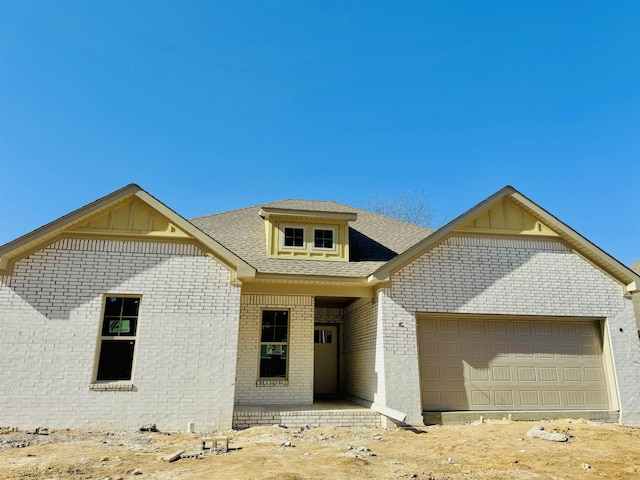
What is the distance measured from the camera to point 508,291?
10844mm

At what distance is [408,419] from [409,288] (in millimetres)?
2887

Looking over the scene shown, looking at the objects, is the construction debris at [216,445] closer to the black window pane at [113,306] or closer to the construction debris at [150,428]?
the construction debris at [150,428]

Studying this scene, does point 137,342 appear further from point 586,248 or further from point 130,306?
point 586,248

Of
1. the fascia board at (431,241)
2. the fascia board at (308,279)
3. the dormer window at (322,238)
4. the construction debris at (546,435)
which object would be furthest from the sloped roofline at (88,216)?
the construction debris at (546,435)

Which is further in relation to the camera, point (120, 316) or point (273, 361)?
point (273, 361)

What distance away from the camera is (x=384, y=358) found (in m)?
9.79

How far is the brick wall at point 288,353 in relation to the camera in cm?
1088

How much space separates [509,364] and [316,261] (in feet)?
17.5

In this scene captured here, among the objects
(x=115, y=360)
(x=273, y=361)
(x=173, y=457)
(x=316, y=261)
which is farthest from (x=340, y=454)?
(x=316, y=261)

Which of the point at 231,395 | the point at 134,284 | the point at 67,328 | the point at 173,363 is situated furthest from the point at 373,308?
the point at 67,328

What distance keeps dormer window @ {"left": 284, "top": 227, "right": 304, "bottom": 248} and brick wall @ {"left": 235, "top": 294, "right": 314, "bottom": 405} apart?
1451mm

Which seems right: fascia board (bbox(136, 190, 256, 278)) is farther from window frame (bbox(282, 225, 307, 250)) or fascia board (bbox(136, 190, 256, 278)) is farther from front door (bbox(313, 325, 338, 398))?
front door (bbox(313, 325, 338, 398))

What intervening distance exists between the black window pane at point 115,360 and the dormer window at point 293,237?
4.64m

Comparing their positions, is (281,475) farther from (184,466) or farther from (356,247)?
(356,247)
